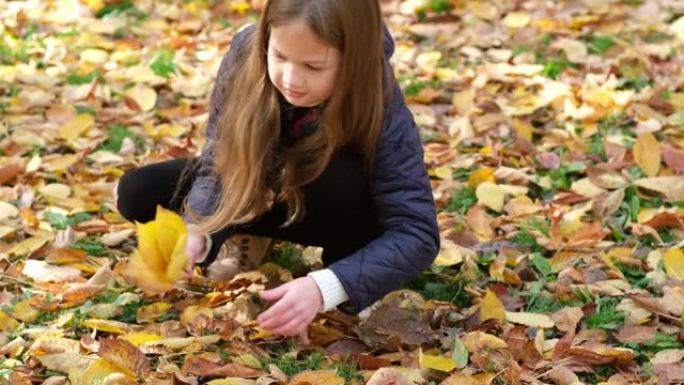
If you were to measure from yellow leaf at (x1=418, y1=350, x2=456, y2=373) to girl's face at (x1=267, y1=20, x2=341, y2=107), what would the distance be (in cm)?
52

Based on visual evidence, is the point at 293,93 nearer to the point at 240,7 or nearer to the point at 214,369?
the point at 214,369

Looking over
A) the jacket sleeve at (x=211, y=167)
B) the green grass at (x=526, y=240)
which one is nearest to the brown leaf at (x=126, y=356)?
the jacket sleeve at (x=211, y=167)

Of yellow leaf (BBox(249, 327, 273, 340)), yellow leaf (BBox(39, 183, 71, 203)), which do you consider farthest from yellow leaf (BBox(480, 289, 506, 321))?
yellow leaf (BBox(39, 183, 71, 203))

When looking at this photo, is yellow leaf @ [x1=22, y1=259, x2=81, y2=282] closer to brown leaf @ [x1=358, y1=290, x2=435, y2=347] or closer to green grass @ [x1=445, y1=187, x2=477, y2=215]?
brown leaf @ [x1=358, y1=290, x2=435, y2=347]

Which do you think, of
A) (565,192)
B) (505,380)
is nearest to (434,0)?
(565,192)

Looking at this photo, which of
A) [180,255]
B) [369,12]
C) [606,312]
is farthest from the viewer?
[606,312]

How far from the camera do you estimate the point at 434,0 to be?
4.43 metres

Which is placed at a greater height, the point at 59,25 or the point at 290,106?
the point at 290,106

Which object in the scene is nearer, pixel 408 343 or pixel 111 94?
pixel 408 343

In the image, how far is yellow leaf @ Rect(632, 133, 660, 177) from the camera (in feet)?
9.58

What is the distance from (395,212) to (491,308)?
30 cm

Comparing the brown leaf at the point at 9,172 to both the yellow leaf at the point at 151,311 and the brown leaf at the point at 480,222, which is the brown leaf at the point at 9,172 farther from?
the brown leaf at the point at 480,222

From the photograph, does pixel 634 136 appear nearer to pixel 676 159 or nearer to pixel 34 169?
pixel 676 159

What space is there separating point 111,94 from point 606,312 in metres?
1.93
